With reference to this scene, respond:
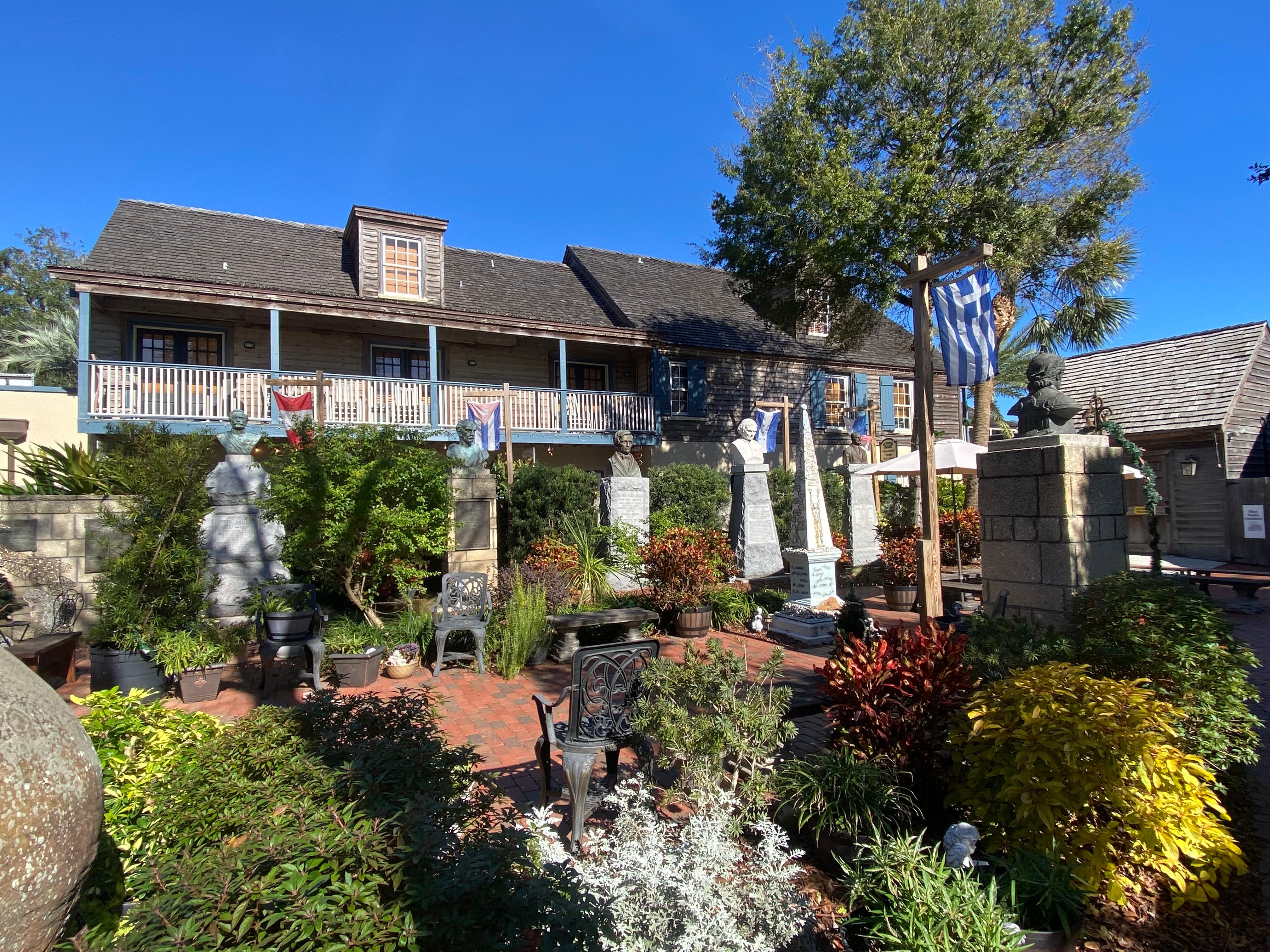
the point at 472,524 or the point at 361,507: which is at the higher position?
the point at 361,507

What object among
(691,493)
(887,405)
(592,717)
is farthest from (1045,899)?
(887,405)

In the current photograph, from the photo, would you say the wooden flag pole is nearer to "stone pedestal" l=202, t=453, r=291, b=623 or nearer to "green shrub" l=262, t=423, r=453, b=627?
"green shrub" l=262, t=423, r=453, b=627

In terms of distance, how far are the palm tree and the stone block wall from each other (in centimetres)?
1564

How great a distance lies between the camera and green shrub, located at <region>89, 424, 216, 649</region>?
5.58m

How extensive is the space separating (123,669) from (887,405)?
20.3 m

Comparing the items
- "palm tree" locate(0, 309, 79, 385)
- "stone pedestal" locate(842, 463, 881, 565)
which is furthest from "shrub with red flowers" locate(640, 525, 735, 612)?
"palm tree" locate(0, 309, 79, 385)

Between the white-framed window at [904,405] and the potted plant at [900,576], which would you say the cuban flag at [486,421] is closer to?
the potted plant at [900,576]

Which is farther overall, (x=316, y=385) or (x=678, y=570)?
(x=316, y=385)

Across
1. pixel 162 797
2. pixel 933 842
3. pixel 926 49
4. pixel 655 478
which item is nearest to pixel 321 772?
pixel 162 797

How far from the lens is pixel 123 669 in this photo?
5.59m

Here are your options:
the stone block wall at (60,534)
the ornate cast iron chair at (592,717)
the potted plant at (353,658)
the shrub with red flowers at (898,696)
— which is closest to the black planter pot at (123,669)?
the potted plant at (353,658)

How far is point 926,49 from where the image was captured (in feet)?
44.6

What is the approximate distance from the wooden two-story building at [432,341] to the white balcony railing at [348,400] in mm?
37

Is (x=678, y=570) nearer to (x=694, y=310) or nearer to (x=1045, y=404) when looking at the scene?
(x=1045, y=404)
